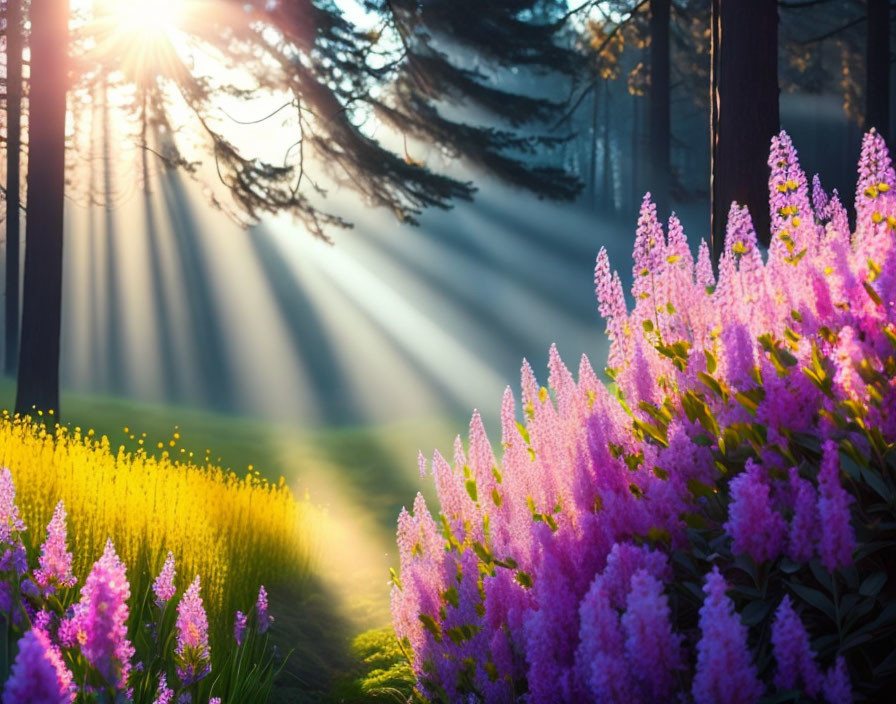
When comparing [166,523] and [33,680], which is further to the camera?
[166,523]

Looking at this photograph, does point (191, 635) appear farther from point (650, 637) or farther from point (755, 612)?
point (755, 612)

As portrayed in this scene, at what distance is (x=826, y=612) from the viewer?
2.05 meters

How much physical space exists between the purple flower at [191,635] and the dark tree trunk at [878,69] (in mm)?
15763

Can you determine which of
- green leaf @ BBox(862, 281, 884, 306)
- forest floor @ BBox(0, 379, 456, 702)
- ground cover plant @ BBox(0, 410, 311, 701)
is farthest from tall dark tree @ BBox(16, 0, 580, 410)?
green leaf @ BBox(862, 281, 884, 306)

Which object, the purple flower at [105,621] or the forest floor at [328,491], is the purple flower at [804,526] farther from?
the forest floor at [328,491]

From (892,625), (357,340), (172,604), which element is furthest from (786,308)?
(357,340)

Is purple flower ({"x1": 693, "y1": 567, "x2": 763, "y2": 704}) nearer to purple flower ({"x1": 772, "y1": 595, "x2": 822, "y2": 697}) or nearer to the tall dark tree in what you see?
purple flower ({"x1": 772, "y1": 595, "x2": 822, "y2": 697})

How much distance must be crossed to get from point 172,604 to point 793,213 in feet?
11.4

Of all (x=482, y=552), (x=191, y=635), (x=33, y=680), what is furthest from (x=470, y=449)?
(x=33, y=680)

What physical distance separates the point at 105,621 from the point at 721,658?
1.32m

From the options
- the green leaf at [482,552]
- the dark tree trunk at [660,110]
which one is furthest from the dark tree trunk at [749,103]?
the dark tree trunk at [660,110]

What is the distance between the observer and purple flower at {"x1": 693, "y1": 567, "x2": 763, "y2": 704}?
173 cm

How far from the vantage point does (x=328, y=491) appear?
1330cm

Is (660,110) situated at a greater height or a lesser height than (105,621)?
greater
